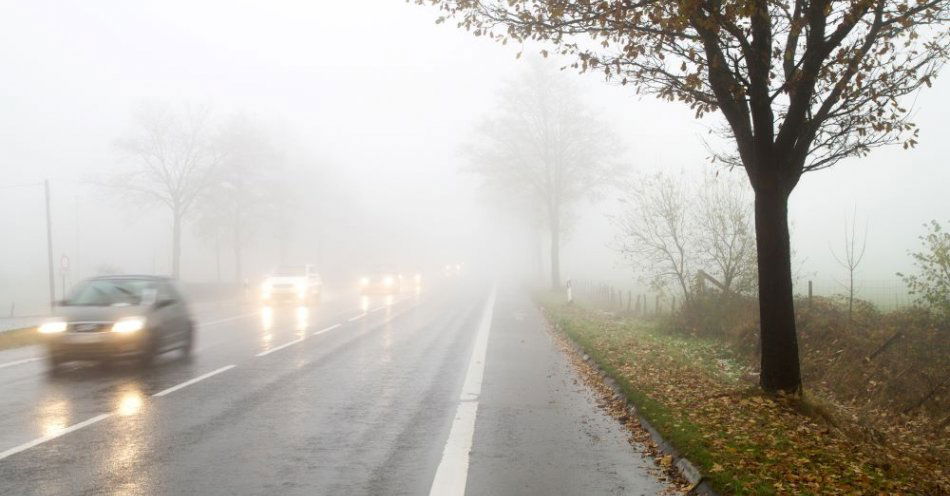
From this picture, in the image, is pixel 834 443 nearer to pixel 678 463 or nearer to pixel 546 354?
pixel 678 463

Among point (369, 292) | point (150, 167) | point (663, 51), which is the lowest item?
point (369, 292)

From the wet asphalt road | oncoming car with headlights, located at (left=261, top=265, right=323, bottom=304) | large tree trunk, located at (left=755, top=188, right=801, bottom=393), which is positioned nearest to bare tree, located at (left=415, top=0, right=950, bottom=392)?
large tree trunk, located at (left=755, top=188, right=801, bottom=393)

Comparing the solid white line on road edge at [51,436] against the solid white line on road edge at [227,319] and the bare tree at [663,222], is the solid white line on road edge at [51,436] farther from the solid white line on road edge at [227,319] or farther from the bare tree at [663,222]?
the solid white line on road edge at [227,319]

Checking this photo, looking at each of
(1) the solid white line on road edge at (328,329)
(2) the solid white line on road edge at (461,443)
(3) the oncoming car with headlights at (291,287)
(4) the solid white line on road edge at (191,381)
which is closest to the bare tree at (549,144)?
(3) the oncoming car with headlights at (291,287)

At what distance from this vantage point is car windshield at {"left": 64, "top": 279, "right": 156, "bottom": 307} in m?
12.0

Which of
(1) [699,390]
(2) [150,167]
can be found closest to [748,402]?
(1) [699,390]

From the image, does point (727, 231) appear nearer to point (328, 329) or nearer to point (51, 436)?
point (328, 329)

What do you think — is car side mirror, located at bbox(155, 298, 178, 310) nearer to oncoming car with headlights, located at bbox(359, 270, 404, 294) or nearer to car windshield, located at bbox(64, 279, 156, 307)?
car windshield, located at bbox(64, 279, 156, 307)

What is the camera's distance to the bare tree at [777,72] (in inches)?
300

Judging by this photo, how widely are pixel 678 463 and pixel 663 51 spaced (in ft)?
16.9

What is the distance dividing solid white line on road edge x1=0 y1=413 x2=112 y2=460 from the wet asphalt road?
0.07 ft

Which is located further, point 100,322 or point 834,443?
point 100,322

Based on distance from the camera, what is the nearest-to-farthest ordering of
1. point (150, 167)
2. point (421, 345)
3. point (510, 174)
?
point (421, 345)
point (510, 174)
point (150, 167)

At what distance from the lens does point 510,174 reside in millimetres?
37969
